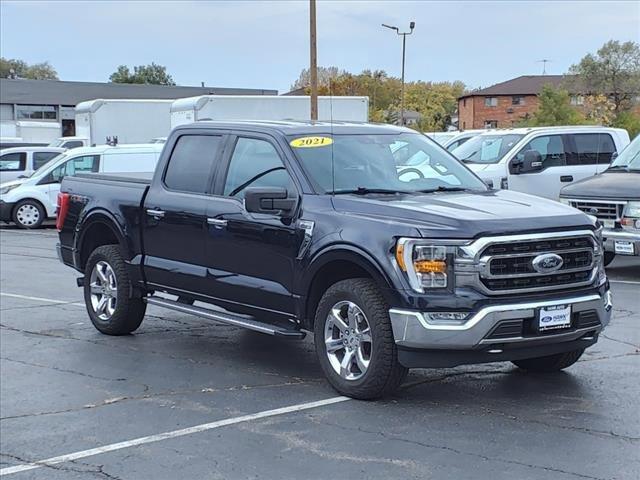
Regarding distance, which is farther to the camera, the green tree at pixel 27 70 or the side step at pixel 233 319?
the green tree at pixel 27 70

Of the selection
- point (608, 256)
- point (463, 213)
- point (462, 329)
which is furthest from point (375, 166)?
point (608, 256)

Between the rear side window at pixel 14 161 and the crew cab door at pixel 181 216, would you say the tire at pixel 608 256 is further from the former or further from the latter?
the rear side window at pixel 14 161

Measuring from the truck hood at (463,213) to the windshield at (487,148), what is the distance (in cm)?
987

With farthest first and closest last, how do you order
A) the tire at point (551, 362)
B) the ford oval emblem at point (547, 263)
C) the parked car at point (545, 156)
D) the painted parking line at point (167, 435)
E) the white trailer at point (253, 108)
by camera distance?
the white trailer at point (253, 108), the parked car at point (545, 156), the tire at point (551, 362), the ford oval emblem at point (547, 263), the painted parking line at point (167, 435)

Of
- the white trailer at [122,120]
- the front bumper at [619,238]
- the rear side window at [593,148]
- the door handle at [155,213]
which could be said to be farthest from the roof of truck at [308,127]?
the white trailer at [122,120]

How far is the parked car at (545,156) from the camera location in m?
16.1

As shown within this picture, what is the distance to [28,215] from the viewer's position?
22.5 metres

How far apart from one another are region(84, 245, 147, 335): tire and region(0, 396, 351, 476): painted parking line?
294 centimetres

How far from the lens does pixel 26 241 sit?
763 inches

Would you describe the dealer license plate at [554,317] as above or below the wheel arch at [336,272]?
below

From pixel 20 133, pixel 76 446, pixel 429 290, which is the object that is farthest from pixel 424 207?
pixel 20 133

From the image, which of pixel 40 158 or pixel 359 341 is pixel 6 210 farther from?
pixel 359 341

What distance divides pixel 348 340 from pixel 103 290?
352cm

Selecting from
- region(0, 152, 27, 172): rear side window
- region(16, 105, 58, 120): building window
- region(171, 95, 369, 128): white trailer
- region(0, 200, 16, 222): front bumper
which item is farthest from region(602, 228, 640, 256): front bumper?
region(16, 105, 58, 120): building window
